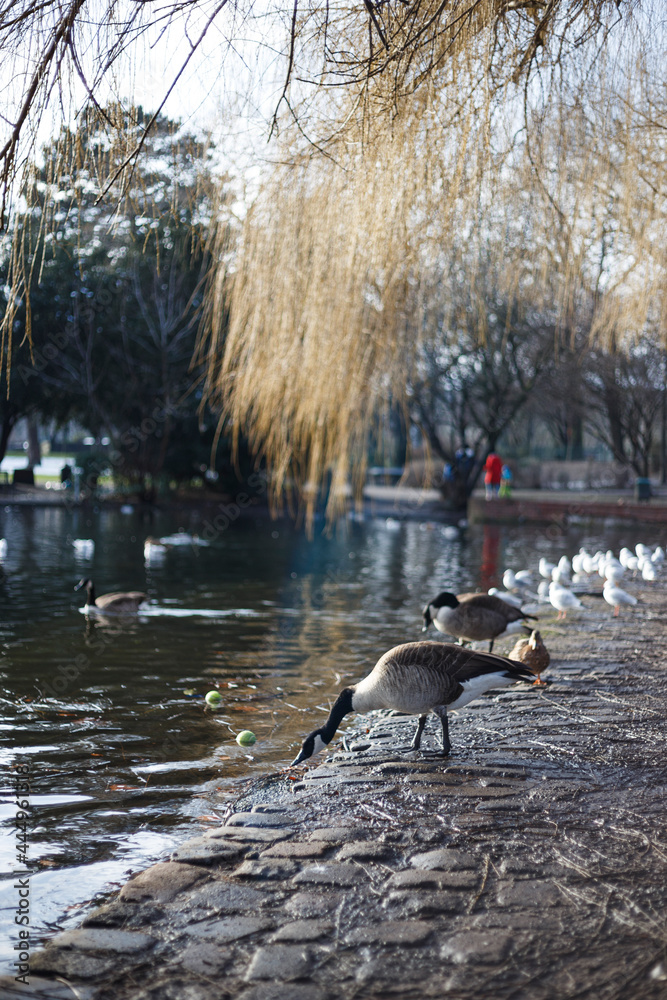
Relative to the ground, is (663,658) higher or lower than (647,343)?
lower

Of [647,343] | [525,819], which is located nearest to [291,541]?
[647,343]

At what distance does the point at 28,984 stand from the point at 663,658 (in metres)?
6.67

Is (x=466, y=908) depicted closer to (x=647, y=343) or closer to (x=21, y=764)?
(x=21, y=764)

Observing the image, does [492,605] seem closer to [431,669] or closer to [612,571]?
[431,669]

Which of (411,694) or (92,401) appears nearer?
(411,694)

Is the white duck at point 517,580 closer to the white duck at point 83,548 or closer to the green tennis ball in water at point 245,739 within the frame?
the green tennis ball in water at point 245,739

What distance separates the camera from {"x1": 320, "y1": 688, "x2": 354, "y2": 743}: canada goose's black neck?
579 centimetres

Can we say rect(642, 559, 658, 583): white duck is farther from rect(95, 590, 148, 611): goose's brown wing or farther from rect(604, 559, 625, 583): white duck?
rect(95, 590, 148, 611): goose's brown wing

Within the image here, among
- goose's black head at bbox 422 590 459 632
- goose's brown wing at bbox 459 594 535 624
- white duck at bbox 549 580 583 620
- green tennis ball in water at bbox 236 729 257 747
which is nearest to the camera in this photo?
green tennis ball in water at bbox 236 729 257 747

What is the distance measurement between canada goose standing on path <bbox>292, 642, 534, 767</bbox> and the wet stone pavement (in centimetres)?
28

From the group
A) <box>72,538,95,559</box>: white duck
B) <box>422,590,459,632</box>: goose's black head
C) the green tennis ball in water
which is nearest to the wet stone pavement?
the green tennis ball in water

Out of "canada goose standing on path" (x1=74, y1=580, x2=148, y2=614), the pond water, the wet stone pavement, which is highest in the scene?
the wet stone pavement

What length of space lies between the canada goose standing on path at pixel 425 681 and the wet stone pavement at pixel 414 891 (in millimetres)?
283

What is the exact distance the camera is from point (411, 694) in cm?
554
